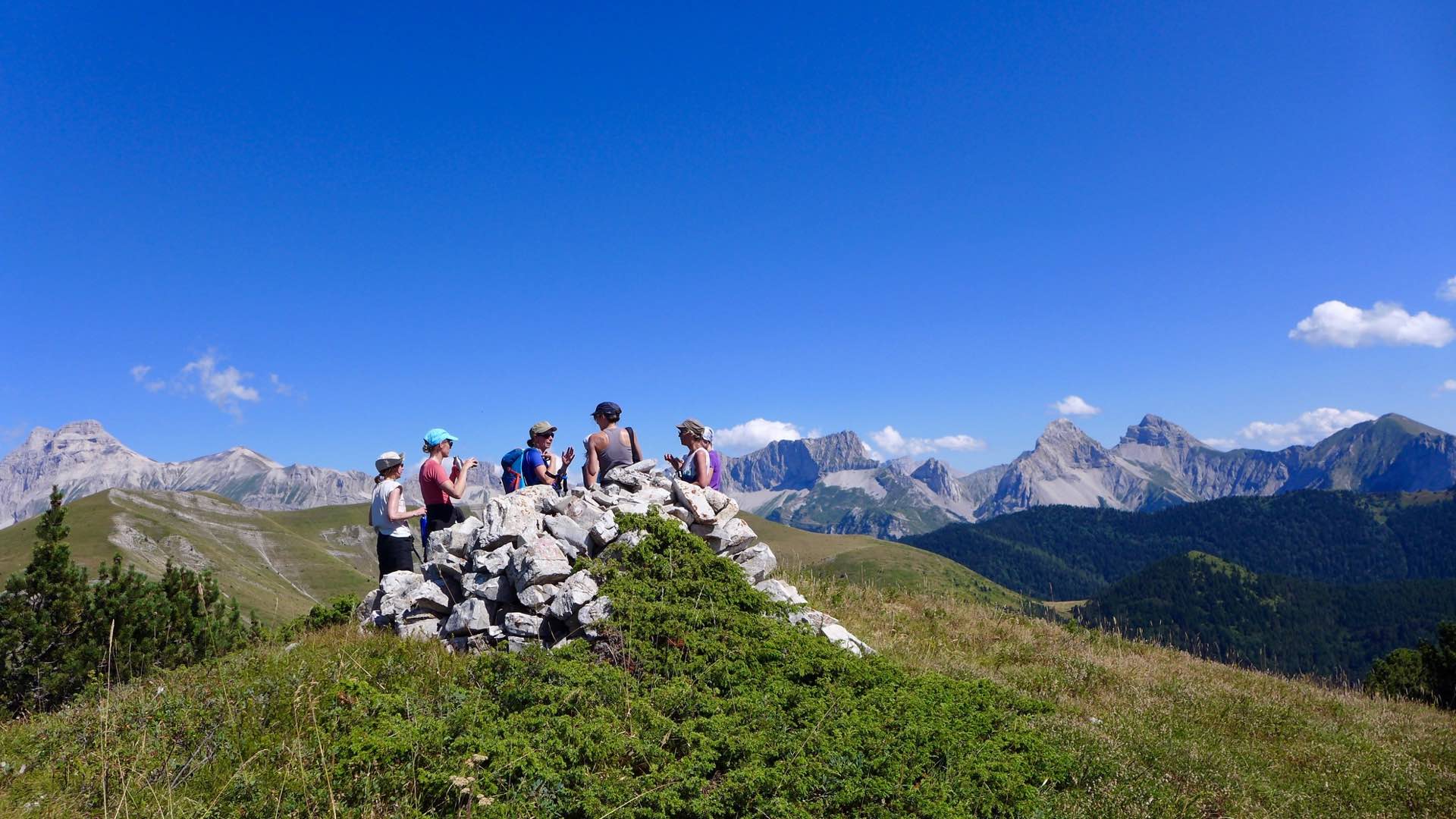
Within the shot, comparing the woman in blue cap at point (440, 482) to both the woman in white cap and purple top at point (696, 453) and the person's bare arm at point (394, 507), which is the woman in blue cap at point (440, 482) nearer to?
the person's bare arm at point (394, 507)

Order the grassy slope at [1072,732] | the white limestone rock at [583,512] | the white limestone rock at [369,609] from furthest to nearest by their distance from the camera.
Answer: the white limestone rock at [583,512], the white limestone rock at [369,609], the grassy slope at [1072,732]

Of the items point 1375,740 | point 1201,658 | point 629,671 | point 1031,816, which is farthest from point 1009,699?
point 1201,658

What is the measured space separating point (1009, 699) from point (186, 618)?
56.2ft

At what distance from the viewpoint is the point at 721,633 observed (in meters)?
9.41

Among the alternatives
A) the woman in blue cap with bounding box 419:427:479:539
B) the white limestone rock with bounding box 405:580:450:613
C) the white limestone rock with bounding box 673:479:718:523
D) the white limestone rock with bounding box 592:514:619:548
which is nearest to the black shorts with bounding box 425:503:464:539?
the woman in blue cap with bounding box 419:427:479:539

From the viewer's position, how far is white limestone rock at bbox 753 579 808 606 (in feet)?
37.4

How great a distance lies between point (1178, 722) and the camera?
1011cm

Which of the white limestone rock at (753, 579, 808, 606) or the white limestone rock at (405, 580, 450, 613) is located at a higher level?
the white limestone rock at (405, 580, 450, 613)

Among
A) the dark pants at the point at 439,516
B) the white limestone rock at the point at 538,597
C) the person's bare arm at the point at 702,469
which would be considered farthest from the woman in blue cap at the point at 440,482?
the person's bare arm at the point at 702,469

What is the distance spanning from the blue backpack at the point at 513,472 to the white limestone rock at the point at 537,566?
4036 millimetres

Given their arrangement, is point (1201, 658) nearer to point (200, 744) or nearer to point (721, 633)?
point (721, 633)

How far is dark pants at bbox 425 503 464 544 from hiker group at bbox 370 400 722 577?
1cm

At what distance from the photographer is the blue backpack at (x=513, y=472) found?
15.0m

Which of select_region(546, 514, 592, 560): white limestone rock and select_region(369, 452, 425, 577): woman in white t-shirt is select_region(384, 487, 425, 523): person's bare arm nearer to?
select_region(369, 452, 425, 577): woman in white t-shirt
